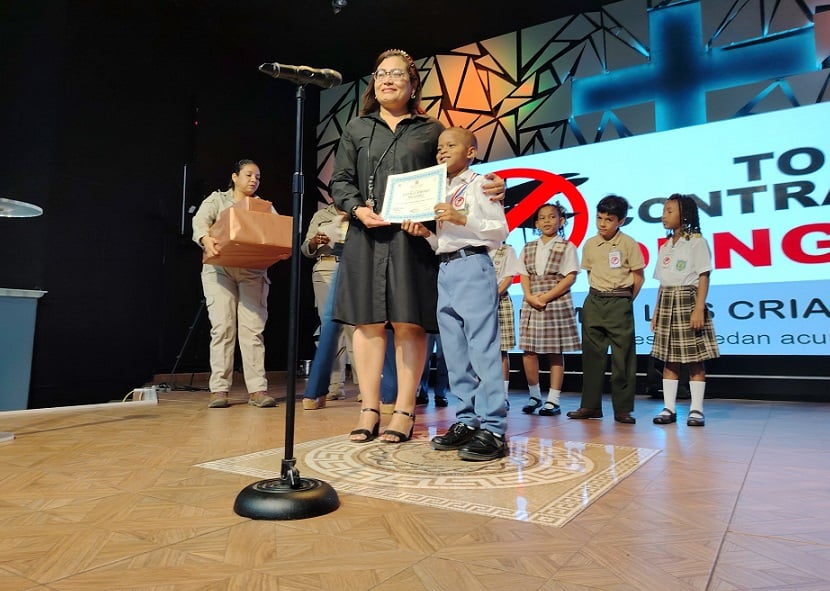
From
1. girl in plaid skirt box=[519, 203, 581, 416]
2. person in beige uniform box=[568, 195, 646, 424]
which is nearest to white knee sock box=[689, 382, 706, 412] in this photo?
person in beige uniform box=[568, 195, 646, 424]

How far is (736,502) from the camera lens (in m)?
1.40

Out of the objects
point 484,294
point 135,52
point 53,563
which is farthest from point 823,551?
point 135,52

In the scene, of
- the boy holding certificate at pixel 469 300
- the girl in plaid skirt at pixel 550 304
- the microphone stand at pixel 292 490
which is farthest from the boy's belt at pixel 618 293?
the microphone stand at pixel 292 490

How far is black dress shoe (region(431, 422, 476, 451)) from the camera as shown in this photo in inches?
80.6

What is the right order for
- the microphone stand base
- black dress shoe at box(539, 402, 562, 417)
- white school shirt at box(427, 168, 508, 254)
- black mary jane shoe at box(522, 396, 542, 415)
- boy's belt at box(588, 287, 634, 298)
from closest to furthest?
the microphone stand base → white school shirt at box(427, 168, 508, 254) → boy's belt at box(588, 287, 634, 298) → black dress shoe at box(539, 402, 562, 417) → black mary jane shoe at box(522, 396, 542, 415)

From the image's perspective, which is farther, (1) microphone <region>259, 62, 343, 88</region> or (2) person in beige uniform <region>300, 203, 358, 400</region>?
(2) person in beige uniform <region>300, 203, 358, 400</region>

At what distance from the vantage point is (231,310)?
3.52m

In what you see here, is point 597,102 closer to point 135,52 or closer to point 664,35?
point 664,35

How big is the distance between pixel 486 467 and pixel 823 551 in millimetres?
889

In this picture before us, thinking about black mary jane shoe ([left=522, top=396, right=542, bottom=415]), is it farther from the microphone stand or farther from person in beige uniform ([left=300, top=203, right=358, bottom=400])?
the microphone stand

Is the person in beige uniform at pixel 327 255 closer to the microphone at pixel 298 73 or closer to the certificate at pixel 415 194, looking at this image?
the certificate at pixel 415 194

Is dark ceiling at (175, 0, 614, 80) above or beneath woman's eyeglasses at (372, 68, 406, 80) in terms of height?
above

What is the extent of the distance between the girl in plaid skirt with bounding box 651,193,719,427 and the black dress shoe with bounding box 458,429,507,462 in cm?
141

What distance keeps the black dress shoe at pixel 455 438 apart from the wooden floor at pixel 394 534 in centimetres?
60
